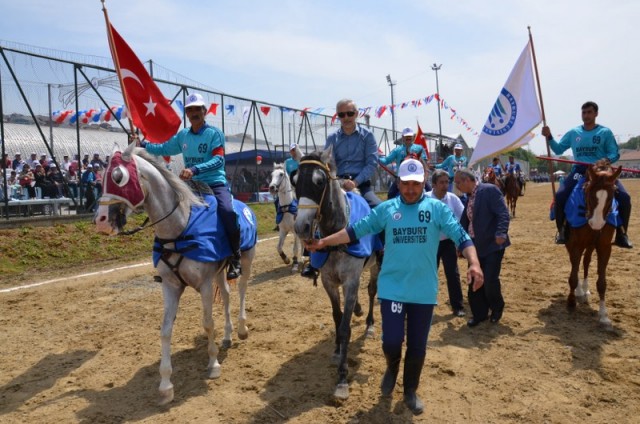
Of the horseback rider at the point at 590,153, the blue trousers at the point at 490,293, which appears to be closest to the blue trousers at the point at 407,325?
the blue trousers at the point at 490,293

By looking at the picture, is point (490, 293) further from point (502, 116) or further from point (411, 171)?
point (411, 171)

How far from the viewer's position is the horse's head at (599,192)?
6.06 m

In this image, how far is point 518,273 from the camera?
917 cm

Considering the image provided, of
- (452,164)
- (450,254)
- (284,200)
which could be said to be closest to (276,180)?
(284,200)

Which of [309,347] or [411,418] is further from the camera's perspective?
[309,347]

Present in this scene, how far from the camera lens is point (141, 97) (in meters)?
6.55

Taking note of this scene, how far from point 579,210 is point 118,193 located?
568 centimetres

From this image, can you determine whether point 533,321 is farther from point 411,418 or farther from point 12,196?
point 12,196

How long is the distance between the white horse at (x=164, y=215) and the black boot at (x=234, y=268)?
0.38 m

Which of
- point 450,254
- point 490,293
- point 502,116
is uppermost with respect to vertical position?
point 502,116

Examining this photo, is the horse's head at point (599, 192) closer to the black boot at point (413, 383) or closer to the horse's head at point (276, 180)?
the black boot at point (413, 383)

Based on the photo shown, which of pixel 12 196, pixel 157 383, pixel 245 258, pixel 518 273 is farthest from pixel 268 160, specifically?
pixel 157 383

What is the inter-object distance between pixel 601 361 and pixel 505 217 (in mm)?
1953

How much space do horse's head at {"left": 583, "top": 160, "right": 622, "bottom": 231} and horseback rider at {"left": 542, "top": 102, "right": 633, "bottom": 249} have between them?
60 cm
